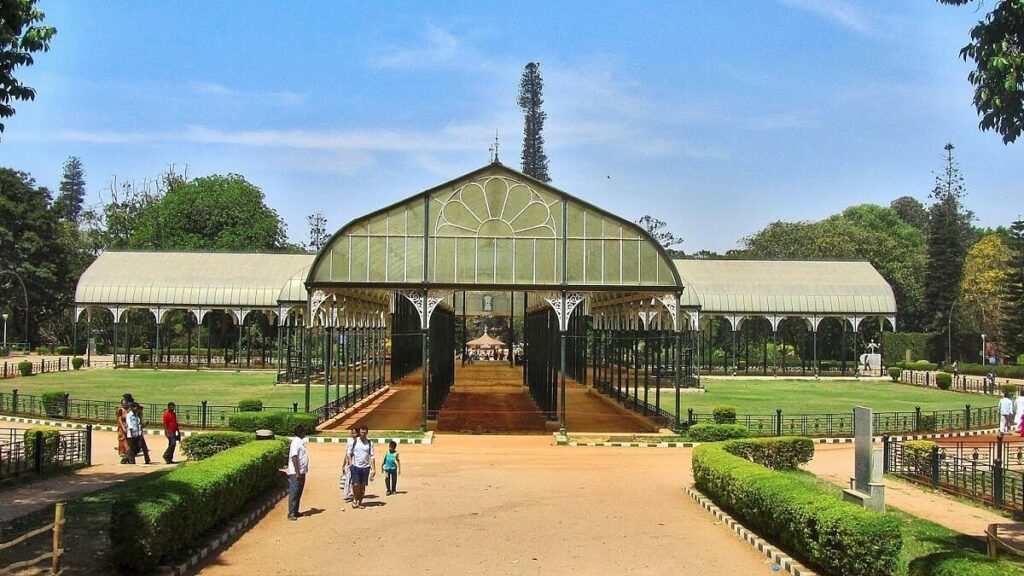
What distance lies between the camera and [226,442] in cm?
2334

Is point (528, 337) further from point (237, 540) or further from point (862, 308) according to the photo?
point (237, 540)

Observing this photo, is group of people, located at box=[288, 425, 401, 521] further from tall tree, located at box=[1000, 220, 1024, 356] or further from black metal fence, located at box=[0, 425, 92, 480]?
tall tree, located at box=[1000, 220, 1024, 356]

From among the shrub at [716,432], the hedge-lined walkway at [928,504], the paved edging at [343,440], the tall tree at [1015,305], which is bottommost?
the hedge-lined walkway at [928,504]

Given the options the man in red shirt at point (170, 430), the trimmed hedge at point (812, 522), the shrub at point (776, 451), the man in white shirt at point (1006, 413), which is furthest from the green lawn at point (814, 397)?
the trimmed hedge at point (812, 522)

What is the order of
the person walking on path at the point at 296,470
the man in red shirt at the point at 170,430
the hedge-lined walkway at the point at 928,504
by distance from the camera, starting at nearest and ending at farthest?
the person walking on path at the point at 296,470 < the hedge-lined walkway at the point at 928,504 < the man in red shirt at the point at 170,430

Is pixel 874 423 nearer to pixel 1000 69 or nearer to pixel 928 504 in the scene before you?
pixel 928 504

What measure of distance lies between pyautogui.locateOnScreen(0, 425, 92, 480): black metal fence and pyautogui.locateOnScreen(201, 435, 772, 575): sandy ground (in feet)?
19.6

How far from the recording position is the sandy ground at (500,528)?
1451 cm

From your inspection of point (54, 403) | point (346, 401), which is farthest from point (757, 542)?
point (54, 403)

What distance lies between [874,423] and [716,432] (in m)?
8.82

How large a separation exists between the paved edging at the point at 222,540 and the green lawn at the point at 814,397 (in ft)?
79.6

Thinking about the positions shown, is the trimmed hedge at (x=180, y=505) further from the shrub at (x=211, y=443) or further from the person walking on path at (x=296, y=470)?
the shrub at (x=211, y=443)

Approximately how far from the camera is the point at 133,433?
24.7 metres

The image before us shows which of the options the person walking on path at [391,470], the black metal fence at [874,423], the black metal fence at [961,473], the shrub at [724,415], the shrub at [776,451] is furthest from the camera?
the black metal fence at [874,423]
